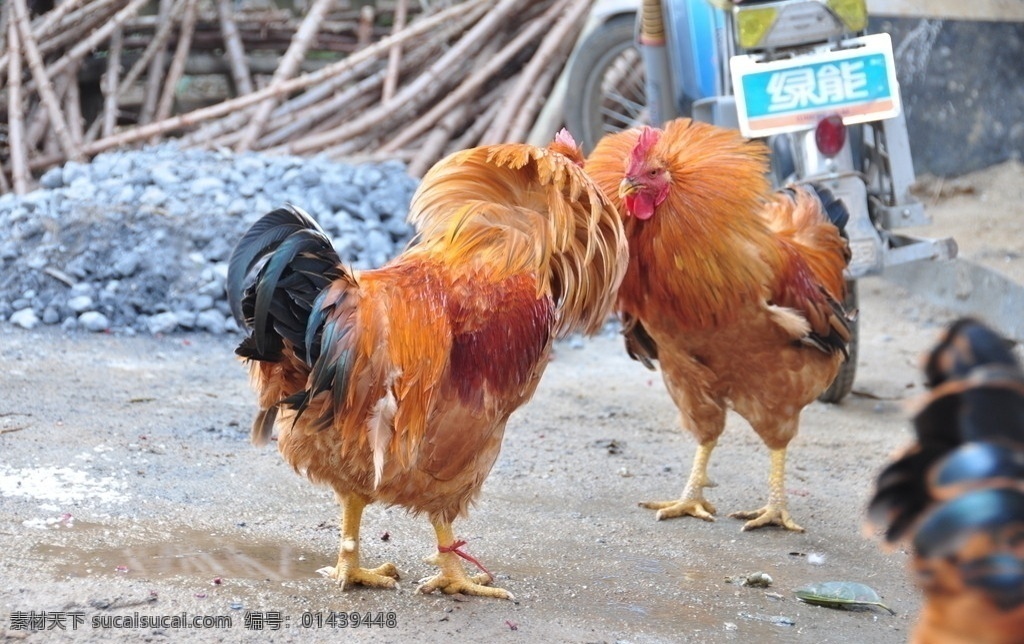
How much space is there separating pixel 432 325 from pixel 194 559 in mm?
1172

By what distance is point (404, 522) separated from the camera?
4.45 m

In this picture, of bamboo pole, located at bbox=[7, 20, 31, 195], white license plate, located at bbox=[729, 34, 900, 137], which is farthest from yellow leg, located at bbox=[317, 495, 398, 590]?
bamboo pole, located at bbox=[7, 20, 31, 195]

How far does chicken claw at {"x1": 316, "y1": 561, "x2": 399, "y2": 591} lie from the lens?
3.55 meters

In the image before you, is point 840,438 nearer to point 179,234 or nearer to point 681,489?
point 681,489

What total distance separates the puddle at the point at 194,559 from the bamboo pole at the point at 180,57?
725 cm

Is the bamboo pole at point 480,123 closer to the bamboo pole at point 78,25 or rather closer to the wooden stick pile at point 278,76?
the wooden stick pile at point 278,76

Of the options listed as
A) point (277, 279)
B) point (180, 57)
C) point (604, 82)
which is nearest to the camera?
point (277, 279)

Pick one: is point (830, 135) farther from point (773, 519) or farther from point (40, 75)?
point (40, 75)

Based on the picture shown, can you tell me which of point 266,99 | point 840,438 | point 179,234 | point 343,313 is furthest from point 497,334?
point 266,99

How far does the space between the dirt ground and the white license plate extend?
5.79 ft

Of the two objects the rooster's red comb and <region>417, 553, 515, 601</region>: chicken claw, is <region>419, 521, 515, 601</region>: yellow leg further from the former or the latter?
the rooster's red comb

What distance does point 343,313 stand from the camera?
3250mm

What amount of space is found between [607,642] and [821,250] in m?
2.51

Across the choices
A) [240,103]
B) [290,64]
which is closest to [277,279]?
[240,103]
